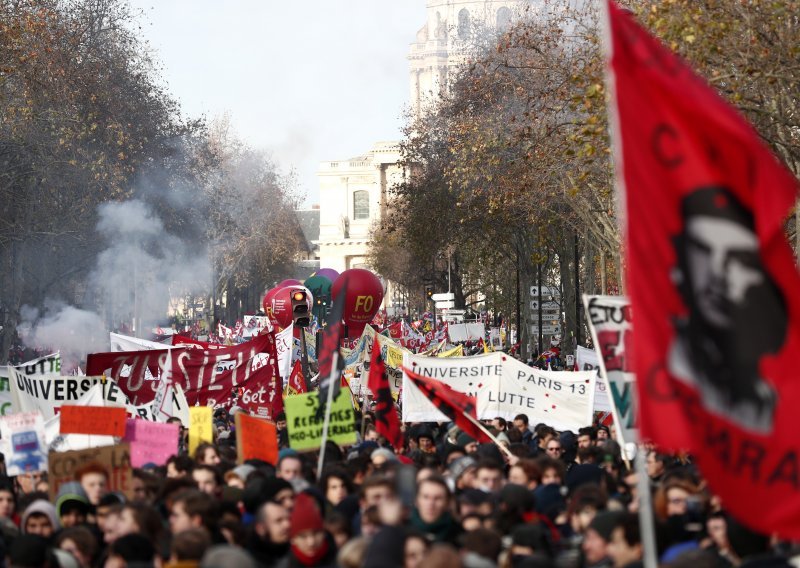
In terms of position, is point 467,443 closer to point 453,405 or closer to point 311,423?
point 453,405

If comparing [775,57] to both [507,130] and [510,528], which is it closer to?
[510,528]

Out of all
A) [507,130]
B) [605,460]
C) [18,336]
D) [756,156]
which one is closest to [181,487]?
[605,460]

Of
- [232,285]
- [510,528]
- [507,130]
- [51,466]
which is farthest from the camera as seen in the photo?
[232,285]

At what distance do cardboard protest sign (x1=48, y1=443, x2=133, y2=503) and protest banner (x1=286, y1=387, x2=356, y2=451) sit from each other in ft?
6.57

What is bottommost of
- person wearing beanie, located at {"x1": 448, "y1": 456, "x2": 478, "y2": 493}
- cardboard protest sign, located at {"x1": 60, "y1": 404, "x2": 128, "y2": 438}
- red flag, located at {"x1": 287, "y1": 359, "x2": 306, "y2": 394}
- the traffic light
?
red flag, located at {"x1": 287, "y1": 359, "x2": 306, "y2": 394}

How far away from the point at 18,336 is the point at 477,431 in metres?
37.6

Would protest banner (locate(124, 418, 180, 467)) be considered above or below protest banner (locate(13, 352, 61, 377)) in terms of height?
below

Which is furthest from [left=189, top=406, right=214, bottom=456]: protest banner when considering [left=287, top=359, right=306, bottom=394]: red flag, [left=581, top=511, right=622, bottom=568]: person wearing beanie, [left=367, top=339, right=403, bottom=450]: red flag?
[left=287, top=359, right=306, bottom=394]: red flag

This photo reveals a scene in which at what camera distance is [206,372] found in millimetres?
19469

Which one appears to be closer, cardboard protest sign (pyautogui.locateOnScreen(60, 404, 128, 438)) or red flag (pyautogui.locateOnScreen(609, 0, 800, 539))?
red flag (pyautogui.locateOnScreen(609, 0, 800, 539))

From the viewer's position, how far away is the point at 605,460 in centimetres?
1227

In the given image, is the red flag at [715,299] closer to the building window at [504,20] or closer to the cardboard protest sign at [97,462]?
the cardboard protest sign at [97,462]

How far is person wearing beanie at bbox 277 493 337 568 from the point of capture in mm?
7129

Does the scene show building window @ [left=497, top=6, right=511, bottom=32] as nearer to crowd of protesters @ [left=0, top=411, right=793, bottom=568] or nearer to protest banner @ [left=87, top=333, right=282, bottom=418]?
protest banner @ [left=87, top=333, right=282, bottom=418]
